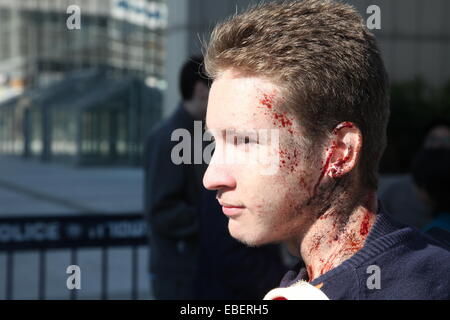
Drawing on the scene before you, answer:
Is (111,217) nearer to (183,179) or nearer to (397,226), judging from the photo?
(183,179)

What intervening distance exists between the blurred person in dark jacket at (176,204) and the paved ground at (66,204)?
8.83ft

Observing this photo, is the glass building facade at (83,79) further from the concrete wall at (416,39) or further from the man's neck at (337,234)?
the man's neck at (337,234)

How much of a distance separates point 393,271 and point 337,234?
0.14m

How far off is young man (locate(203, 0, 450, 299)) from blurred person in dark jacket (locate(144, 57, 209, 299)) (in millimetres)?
2607

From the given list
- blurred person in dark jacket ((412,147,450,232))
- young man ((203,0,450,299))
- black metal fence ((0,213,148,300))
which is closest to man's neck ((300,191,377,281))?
young man ((203,0,450,299))

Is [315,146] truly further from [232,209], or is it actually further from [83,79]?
[83,79]

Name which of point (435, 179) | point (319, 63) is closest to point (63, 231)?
point (435, 179)

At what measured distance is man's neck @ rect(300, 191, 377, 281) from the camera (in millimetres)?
1314

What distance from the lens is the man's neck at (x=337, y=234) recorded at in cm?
131

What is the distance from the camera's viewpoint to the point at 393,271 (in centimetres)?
121

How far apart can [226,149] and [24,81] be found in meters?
38.6

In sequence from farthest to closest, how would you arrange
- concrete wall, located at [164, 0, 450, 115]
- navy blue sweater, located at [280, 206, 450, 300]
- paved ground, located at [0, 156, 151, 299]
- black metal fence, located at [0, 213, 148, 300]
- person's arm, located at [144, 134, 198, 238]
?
concrete wall, located at [164, 0, 450, 115] < paved ground, located at [0, 156, 151, 299] < black metal fence, located at [0, 213, 148, 300] < person's arm, located at [144, 134, 198, 238] < navy blue sweater, located at [280, 206, 450, 300]

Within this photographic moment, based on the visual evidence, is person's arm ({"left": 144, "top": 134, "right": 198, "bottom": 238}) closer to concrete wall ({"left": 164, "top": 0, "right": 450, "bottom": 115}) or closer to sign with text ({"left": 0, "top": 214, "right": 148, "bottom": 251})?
sign with text ({"left": 0, "top": 214, "right": 148, "bottom": 251})

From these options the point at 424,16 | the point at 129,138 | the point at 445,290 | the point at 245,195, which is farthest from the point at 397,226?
the point at 129,138
